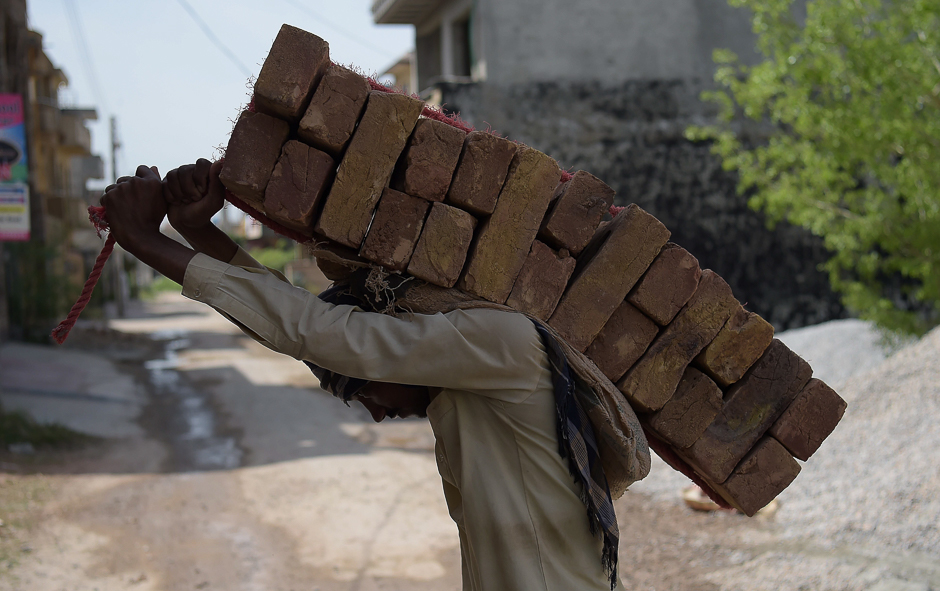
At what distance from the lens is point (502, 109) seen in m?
12.2

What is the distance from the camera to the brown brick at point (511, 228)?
1.97 meters

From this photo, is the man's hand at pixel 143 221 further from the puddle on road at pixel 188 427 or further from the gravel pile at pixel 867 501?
the puddle on road at pixel 188 427

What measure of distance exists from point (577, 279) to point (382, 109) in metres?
0.71

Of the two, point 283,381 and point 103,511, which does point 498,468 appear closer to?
point 103,511

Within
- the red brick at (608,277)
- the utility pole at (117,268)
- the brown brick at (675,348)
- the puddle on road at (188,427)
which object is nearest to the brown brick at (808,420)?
the brown brick at (675,348)

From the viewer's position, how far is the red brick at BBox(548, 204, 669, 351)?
2055 mm

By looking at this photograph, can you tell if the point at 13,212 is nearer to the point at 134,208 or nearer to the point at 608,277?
the point at 134,208

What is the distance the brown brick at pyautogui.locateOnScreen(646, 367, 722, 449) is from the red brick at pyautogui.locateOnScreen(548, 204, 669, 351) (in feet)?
1.11

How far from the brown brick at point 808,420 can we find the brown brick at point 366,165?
4.47 ft

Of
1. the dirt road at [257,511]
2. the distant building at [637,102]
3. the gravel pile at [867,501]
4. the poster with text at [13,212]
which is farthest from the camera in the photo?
the distant building at [637,102]

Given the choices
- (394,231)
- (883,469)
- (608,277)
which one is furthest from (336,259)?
(883,469)

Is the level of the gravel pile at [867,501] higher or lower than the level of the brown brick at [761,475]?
lower

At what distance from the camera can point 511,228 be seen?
2010 millimetres

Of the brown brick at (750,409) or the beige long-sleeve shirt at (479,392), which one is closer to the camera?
the beige long-sleeve shirt at (479,392)
